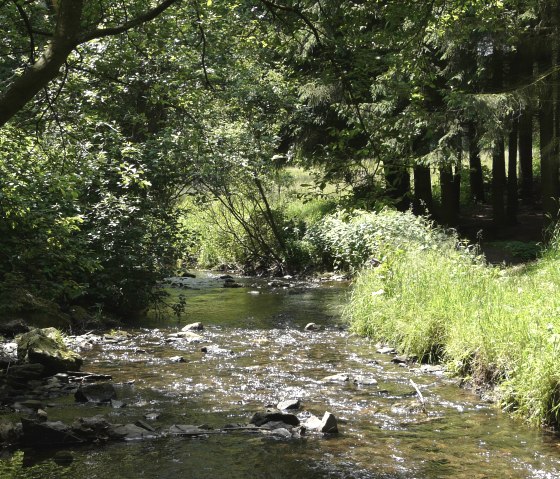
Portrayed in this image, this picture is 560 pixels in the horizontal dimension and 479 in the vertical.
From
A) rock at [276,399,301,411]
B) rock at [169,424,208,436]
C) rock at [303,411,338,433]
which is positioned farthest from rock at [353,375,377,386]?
rock at [169,424,208,436]

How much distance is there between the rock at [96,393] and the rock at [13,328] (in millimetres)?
3360

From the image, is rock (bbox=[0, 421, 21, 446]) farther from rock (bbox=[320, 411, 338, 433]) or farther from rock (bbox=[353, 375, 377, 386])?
rock (bbox=[353, 375, 377, 386])

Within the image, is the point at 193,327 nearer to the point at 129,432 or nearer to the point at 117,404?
the point at 117,404

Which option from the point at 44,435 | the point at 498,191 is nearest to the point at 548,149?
the point at 498,191

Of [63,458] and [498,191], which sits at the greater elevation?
[498,191]

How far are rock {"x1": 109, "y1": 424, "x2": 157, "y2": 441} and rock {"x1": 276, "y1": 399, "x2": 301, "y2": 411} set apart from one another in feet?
5.22

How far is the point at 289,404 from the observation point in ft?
24.9

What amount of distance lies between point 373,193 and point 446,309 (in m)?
5.35

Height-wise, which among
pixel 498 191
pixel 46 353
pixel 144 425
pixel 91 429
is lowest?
pixel 144 425

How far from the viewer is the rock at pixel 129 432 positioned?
652 centimetres

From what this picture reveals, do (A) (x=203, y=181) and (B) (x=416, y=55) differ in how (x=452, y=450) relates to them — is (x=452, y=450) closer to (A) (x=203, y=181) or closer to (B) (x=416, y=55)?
(B) (x=416, y=55)

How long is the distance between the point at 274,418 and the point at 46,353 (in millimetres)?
3577

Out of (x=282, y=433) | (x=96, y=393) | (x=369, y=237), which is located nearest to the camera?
(x=282, y=433)

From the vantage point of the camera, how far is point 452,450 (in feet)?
20.7
